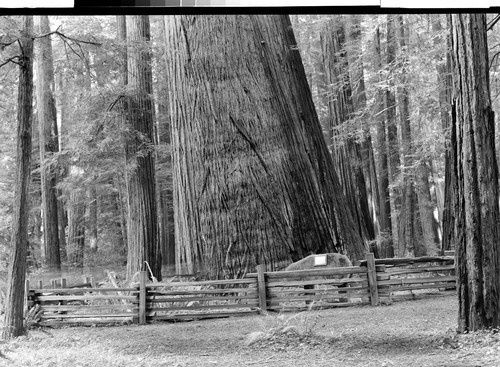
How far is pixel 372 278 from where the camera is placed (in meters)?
6.98

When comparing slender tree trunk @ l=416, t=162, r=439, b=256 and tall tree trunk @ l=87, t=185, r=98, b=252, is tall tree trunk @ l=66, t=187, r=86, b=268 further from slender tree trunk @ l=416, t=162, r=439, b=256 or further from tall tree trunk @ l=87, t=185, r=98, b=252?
slender tree trunk @ l=416, t=162, r=439, b=256

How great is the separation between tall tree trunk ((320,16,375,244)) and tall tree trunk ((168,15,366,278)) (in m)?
5.27

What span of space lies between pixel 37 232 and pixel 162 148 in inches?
396

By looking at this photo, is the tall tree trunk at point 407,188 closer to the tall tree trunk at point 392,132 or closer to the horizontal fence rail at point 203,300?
the tall tree trunk at point 392,132

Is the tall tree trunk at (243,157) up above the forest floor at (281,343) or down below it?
above

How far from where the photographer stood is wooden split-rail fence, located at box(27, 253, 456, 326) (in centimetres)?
681

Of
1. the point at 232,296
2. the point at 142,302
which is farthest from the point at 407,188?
the point at 142,302

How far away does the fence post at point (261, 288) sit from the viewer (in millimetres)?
6741

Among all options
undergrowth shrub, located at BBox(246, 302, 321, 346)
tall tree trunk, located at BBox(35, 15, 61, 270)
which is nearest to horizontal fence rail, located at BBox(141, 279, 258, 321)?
undergrowth shrub, located at BBox(246, 302, 321, 346)

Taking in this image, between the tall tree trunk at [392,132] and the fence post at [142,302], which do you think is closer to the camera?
the fence post at [142,302]

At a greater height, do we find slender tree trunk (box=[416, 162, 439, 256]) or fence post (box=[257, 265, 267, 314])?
slender tree trunk (box=[416, 162, 439, 256])

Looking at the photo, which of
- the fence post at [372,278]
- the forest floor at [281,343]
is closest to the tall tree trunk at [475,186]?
the forest floor at [281,343]

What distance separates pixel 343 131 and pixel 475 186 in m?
8.06

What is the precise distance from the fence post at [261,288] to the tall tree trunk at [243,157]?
1.04ft
